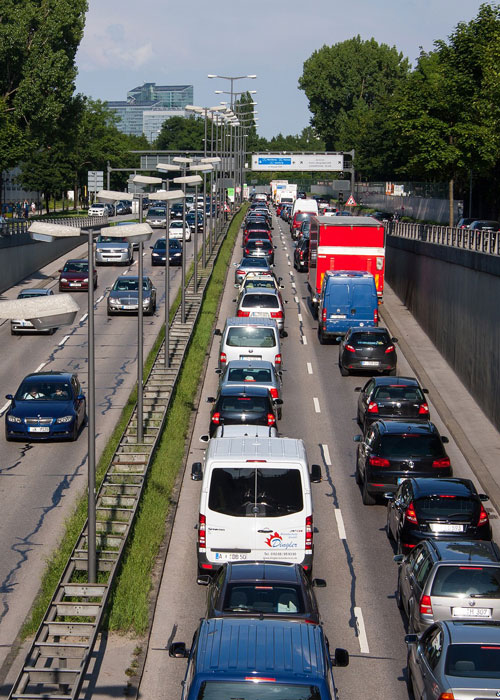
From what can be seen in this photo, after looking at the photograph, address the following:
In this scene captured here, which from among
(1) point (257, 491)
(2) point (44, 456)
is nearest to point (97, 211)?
(2) point (44, 456)

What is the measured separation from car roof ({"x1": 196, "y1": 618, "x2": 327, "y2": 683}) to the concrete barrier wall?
1892cm

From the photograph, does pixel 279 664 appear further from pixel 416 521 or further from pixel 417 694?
Answer: pixel 416 521

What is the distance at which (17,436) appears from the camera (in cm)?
2564

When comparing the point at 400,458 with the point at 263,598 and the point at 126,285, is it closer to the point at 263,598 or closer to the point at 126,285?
the point at 263,598

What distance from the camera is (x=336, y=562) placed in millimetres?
17969

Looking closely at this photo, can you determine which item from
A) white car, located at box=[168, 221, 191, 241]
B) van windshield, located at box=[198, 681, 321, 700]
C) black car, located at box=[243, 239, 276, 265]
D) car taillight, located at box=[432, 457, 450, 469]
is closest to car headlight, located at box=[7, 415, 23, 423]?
car taillight, located at box=[432, 457, 450, 469]

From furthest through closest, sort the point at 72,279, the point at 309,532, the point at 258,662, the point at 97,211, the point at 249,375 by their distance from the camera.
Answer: the point at 97,211 → the point at 72,279 → the point at 249,375 → the point at 309,532 → the point at 258,662

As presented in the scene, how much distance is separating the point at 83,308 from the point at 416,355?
52.3 ft

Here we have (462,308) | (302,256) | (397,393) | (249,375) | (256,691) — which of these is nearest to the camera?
(256,691)

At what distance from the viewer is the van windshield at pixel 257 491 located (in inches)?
616

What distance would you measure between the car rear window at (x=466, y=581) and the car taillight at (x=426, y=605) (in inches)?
3.8

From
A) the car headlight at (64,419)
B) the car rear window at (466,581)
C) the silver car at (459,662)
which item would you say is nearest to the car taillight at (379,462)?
the car rear window at (466,581)

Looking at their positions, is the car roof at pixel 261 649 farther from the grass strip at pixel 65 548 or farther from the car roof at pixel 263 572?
the grass strip at pixel 65 548

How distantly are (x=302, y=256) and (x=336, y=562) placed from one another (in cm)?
4227
